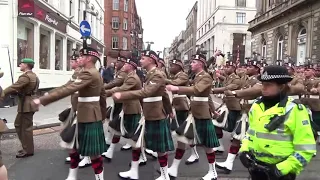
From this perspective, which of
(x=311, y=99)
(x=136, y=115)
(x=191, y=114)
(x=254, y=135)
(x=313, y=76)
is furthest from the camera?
(x=313, y=76)

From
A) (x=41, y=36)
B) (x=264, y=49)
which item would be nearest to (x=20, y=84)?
(x=41, y=36)

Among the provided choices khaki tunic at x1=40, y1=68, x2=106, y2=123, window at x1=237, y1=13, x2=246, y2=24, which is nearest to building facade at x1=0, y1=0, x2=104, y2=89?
khaki tunic at x1=40, y1=68, x2=106, y2=123

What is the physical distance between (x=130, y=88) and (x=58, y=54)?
17.3 metres

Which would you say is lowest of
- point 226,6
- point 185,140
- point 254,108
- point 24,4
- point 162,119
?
point 185,140

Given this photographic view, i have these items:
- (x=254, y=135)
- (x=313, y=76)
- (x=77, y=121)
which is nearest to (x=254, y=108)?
(x=254, y=135)

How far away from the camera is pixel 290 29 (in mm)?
31344

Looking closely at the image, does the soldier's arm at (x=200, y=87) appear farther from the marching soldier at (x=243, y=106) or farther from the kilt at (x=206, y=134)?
the kilt at (x=206, y=134)

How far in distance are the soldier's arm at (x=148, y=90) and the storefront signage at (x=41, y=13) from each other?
10989mm

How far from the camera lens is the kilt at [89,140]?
4.71 m

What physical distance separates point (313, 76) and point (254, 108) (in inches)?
298

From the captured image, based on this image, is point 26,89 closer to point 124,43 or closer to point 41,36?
point 41,36

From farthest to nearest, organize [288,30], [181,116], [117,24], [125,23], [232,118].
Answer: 1. [125,23]
2. [117,24]
3. [288,30]
4. [181,116]
5. [232,118]

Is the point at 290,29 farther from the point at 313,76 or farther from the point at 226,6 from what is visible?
the point at 226,6

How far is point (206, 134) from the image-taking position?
546 centimetres
